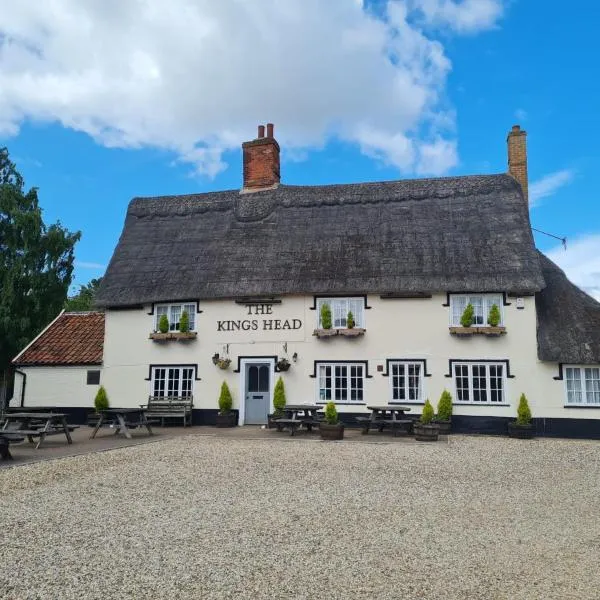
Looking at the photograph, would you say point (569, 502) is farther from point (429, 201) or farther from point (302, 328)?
point (429, 201)

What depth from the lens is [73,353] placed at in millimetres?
19094

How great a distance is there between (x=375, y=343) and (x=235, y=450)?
592 centimetres

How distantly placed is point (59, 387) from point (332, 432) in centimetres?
974

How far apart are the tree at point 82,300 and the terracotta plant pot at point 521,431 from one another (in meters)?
28.3

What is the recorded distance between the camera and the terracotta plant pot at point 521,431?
14906 millimetres

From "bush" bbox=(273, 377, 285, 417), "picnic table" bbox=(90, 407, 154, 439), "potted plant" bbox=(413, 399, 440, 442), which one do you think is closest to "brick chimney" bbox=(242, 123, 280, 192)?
"bush" bbox=(273, 377, 285, 417)

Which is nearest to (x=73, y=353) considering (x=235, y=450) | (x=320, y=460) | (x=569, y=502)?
(x=235, y=450)

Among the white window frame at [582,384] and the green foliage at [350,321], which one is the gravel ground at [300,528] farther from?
the green foliage at [350,321]

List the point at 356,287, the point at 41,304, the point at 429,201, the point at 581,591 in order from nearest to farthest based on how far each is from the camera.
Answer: the point at 581,591
the point at 356,287
the point at 429,201
the point at 41,304

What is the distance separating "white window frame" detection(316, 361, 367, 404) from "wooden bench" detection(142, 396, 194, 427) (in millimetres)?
3982

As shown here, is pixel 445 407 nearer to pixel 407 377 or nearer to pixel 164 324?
pixel 407 377

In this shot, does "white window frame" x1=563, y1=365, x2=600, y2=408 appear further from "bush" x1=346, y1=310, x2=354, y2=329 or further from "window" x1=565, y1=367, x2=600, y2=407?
"bush" x1=346, y1=310, x2=354, y2=329

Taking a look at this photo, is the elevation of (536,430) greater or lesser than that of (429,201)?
lesser

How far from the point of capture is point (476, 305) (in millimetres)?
16328
